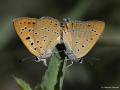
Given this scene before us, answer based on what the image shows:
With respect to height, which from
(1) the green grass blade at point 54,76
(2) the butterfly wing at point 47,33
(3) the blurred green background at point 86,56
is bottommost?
(3) the blurred green background at point 86,56

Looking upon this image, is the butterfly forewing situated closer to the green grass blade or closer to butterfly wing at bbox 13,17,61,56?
butterfly wing at bbox 13,17,61,56

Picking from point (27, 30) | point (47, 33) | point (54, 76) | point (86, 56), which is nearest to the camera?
point (54, 76)

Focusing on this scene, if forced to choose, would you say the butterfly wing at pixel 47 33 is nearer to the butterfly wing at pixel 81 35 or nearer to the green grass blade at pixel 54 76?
the butterfly wing at pixel 81 35

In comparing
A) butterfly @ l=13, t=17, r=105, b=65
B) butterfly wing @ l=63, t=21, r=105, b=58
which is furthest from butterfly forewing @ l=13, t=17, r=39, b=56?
butterfly wing @ l=63, t=21, r=105, b=58

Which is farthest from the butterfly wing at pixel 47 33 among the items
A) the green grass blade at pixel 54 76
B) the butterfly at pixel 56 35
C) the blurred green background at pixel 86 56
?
the blurred green background at pixel 86 56

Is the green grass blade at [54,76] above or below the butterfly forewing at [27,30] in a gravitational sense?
below

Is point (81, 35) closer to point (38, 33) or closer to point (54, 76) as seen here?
point (38, 33)

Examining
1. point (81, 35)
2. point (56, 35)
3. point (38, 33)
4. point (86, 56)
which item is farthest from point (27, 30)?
Result: point (86, 56)
